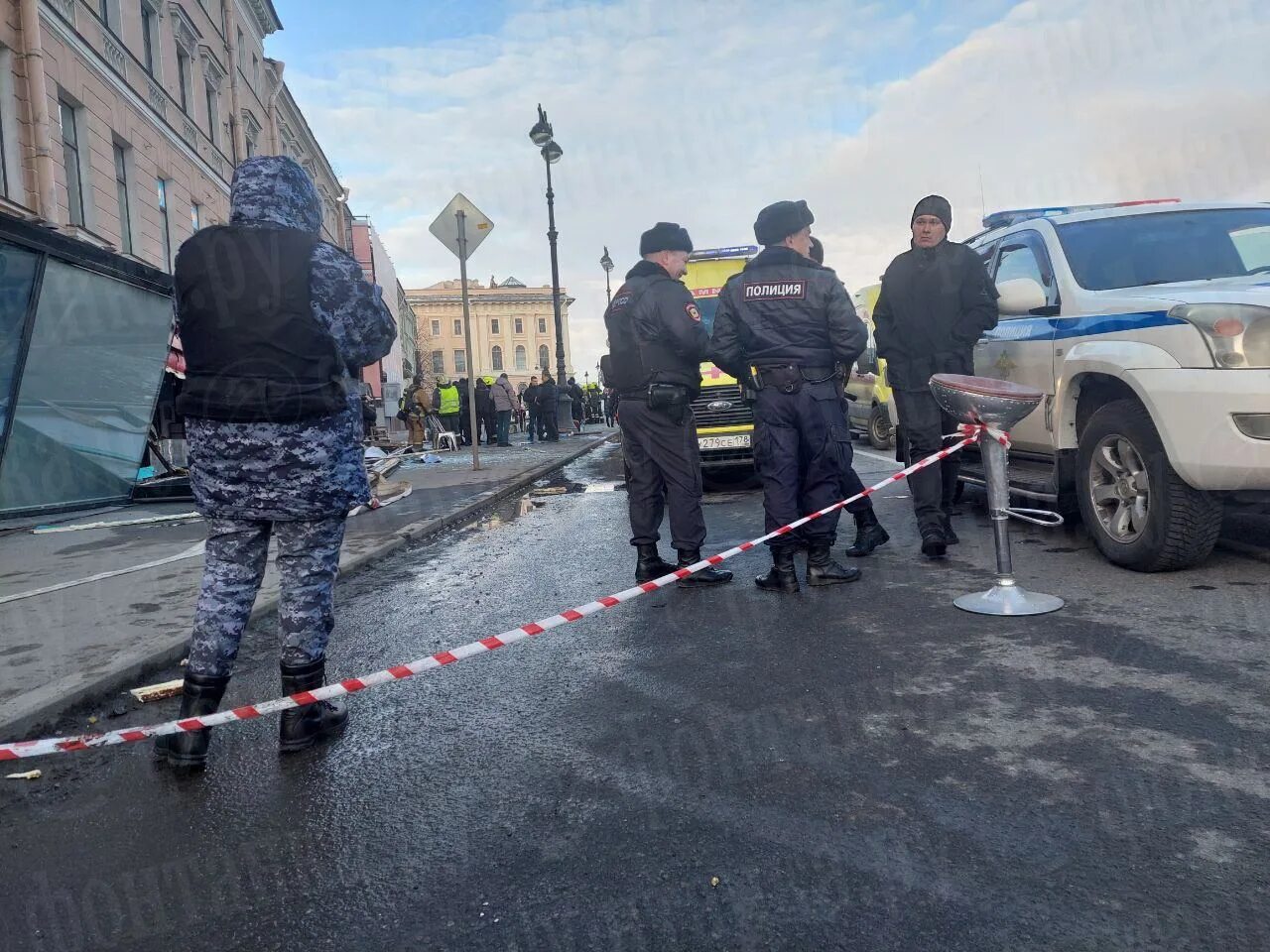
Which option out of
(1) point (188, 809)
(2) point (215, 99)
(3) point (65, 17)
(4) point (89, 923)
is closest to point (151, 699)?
(1) point (188, 809)

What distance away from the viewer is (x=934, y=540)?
223 inches

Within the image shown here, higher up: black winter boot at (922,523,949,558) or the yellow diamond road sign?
the yellow diamond road sign

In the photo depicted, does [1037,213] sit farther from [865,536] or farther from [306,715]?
[306,715]

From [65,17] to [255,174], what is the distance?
573 inches

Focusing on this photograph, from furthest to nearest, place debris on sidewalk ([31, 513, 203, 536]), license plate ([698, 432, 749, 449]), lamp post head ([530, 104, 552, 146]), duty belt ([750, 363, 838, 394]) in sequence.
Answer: lamp post head ([530, 104, 552, 146]), license plate ([698, 432, 749, 449]), debris on sidewalk ([31, 513, 203, 536]), duty belt ([750, 363, 838, 394])

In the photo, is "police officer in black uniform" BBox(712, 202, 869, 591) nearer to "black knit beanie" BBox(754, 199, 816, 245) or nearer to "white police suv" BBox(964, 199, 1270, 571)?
"black knit beanie" BBox(754, 199, 816, 245)

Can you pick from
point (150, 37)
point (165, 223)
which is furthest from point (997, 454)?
point (150, 37)

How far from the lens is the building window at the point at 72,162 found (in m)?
14.9

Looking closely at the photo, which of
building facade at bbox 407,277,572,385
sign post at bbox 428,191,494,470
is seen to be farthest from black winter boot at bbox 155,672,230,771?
building facade at bbox 407,277,572,385

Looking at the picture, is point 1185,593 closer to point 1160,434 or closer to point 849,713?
point 1160,434

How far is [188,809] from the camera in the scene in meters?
2.80

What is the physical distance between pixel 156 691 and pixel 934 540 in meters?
4.05

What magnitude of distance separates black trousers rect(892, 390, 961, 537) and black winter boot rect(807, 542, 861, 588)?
0.75 meters

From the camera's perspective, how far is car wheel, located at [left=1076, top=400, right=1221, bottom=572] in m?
4.58
